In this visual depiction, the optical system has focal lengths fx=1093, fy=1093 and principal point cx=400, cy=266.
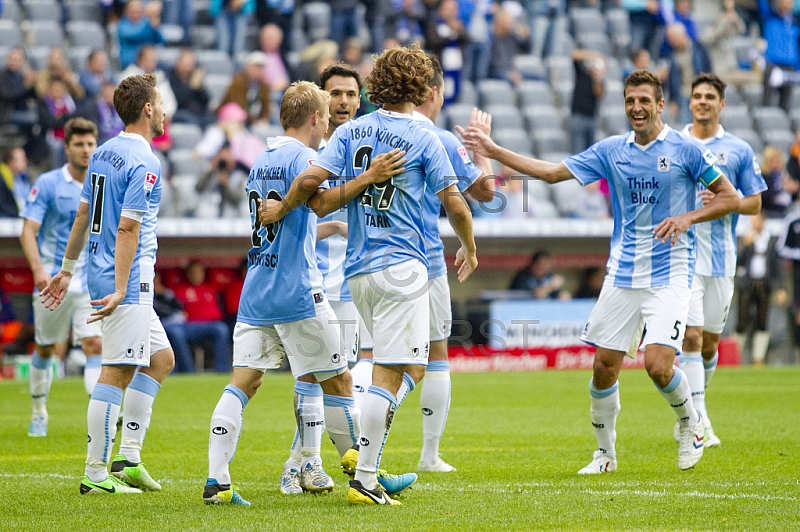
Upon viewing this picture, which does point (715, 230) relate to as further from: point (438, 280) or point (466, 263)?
point (466, 263)

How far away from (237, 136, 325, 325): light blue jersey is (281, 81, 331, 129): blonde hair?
12cm

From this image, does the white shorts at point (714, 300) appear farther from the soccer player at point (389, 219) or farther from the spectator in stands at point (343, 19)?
the spectator in stands at point (343, 19)

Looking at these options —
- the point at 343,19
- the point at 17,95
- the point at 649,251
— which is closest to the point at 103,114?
the point at 17,95

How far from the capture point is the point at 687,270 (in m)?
7.32

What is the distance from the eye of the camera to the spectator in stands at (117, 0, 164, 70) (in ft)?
60.5

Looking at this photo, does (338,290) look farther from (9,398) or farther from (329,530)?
(9,398)

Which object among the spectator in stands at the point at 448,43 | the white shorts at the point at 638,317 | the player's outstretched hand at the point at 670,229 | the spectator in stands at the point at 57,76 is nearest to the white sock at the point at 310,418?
the white shorts at the point at 638,317

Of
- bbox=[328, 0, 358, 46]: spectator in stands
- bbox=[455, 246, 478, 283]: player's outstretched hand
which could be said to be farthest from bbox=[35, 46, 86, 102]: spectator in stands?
bbox=[455, 246, 478, 283]: player's outstretched hand

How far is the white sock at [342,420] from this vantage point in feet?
20.4

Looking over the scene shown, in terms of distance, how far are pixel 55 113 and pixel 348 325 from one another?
10.4m

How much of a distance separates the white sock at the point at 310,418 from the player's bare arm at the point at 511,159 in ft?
6.40

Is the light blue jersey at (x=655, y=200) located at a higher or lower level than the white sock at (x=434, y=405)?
higher

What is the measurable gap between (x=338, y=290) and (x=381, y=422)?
2.12 meters

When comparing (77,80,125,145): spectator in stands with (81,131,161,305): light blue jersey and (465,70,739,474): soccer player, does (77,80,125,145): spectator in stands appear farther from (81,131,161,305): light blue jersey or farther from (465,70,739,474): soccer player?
(465,70,739,474): soccer player
